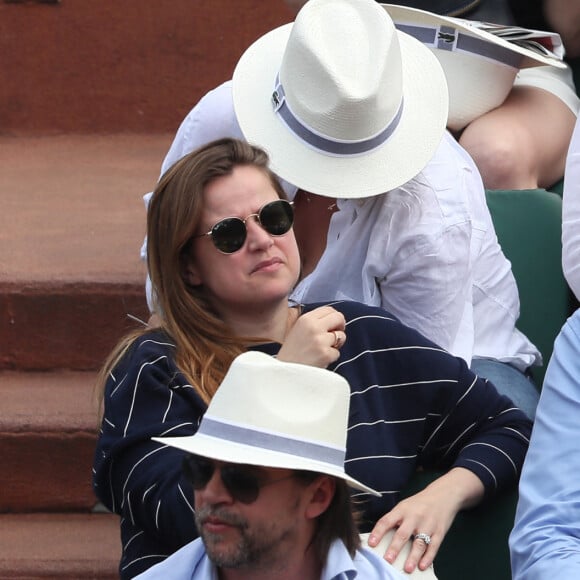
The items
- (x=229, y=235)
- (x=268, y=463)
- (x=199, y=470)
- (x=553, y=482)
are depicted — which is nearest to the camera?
(x=268, y=463)

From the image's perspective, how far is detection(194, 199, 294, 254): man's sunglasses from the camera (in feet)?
8.75

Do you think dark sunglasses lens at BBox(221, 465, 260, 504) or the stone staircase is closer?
dark sunglasses lens at BBox(221, 465, 260, 504)

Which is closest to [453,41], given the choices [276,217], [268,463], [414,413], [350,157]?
[350,157]

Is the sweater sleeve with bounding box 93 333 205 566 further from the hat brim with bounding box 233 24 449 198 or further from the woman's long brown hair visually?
the hat brim with bounding box 233 24 449 198

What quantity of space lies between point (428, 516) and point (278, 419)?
26.2 inches

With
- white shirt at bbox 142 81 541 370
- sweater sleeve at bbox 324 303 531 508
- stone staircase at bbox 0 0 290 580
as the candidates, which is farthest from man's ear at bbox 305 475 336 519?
A: stone staircase at bbox 0 0 290 580

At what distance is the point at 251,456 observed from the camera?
1.98m

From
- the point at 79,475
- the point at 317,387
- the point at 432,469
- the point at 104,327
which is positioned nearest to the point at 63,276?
the point at 104,327

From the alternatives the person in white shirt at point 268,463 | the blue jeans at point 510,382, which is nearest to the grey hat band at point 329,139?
the blue jeans at point 510,382

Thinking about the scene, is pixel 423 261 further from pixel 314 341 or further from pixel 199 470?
pixel 199 470

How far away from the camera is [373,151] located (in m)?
3.07

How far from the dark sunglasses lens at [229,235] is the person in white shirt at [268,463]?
603 mm

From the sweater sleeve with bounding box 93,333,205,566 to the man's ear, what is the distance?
402 millimetres

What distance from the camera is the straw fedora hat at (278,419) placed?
6.57ft
